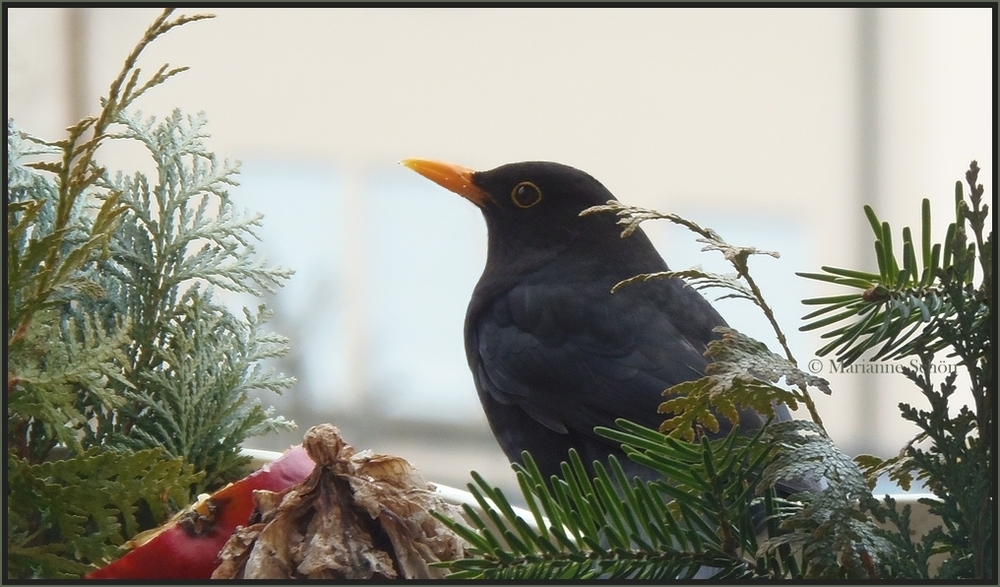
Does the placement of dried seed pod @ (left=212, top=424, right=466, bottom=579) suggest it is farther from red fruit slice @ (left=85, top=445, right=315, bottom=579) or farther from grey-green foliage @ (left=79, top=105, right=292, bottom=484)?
grey-green foliage @ (left=79, top=105, right=292, bottom=484)

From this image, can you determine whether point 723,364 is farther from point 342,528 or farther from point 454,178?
point 454,178

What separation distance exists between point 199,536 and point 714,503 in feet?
0.87

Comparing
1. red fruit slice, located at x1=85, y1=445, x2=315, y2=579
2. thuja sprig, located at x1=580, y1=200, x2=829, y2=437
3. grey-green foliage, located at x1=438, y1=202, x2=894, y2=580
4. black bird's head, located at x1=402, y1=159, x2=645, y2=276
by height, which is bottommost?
red fruit slice, located at x1=85, y1=445, x2=315, y2=579

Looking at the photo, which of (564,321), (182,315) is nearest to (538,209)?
(564,321)

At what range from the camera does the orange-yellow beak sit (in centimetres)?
84

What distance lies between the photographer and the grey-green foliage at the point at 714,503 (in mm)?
346

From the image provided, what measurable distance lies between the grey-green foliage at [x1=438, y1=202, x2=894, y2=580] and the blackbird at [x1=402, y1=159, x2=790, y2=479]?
1.03ft

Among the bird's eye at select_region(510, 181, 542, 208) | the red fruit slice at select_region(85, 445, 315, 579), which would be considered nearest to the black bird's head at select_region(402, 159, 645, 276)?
the bird's eye at select_region(510, 181, 542, 208)

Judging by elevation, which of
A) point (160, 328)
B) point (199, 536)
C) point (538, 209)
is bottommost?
point (199, 536)

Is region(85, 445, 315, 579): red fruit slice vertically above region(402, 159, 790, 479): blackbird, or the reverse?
region(402, 159, 790, 479): blackbird

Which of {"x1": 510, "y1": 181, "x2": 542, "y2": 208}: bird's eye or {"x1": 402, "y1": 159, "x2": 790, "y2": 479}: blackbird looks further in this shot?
{"x1": 510, "y1": 181, "x2": 542, "y2": 208}: bird's eye

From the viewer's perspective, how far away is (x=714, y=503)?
37cm

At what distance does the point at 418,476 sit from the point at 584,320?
1.31ft

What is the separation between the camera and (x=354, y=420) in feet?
4.63
